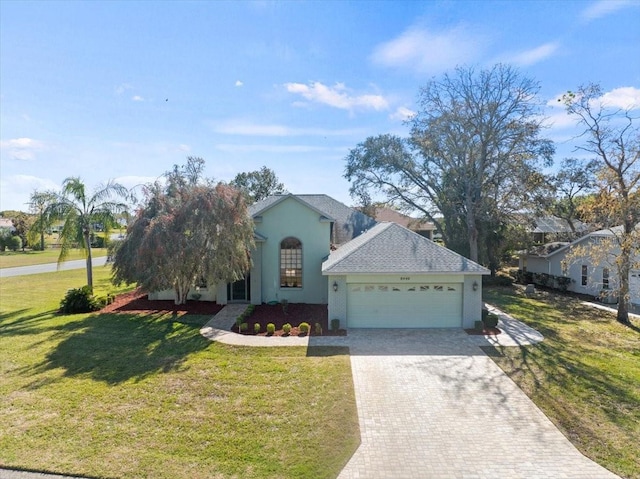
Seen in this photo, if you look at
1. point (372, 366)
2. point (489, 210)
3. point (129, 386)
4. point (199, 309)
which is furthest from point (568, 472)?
point (489, 210)

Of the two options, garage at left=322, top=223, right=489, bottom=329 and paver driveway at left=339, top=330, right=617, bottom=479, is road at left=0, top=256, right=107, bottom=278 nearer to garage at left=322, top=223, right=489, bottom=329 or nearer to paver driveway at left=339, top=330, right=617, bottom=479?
garage at left=322, top=223, right=489, bottom=329

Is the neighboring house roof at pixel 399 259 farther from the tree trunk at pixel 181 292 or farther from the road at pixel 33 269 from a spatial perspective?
the road at pixel 33 269

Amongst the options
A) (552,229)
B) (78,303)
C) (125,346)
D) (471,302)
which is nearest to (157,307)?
(78,303)

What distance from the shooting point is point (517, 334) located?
15508 mm

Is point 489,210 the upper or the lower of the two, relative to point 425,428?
upper

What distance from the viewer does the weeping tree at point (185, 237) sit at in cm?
1623

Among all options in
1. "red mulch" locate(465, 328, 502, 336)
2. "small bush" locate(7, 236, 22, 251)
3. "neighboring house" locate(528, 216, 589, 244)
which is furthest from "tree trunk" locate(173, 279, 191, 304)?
"small bush" locate(7, 236, 22, 251)

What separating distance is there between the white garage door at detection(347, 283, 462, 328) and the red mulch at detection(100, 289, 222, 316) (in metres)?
7.68

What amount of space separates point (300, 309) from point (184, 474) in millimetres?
12623

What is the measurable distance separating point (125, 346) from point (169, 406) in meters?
5.62

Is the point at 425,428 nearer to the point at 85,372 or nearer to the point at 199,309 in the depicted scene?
the point at 85,372

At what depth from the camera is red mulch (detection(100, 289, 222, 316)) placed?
1894 centimetres

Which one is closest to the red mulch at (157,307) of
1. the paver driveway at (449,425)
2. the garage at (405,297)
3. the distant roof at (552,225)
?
the garage at (405,297)

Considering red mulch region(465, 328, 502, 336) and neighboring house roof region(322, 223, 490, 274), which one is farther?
neighboring house roof region(322, 223, 490, 274)
